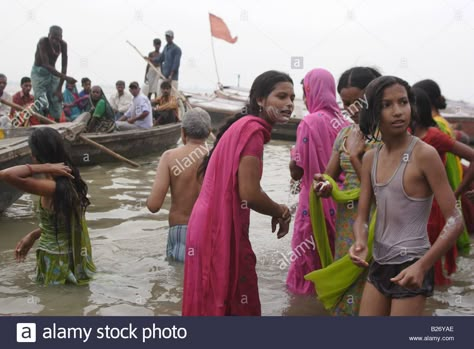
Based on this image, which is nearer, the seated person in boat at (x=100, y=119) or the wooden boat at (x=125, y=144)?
the wooden boat at (x=125, y=144)

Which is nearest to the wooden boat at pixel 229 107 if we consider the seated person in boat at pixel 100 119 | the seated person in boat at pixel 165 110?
the seated person in boat at pixel 165 110

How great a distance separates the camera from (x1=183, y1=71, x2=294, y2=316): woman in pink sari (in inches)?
117

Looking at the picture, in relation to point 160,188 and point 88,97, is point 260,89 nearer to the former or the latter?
point 160,188

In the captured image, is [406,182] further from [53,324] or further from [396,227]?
[53,324]

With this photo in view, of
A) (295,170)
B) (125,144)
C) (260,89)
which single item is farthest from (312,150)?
(125,144)

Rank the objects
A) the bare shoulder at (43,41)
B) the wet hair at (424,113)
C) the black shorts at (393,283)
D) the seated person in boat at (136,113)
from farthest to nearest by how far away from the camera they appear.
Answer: the seated person in boat at (136,113) → the bare shoulder at (43,41) → the wet hair at (424,113) → the black shorts at (393,283)

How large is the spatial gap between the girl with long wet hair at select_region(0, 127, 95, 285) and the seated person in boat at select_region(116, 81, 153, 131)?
7.86m

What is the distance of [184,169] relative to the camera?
16.1ft

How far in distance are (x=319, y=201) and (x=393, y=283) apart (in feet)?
3.90

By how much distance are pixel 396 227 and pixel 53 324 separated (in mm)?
1807

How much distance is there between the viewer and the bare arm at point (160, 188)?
4582 millimetres

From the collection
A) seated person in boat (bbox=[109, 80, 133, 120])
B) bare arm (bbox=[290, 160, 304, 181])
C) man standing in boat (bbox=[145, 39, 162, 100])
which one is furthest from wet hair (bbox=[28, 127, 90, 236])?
man standing in boat (bbox=[145, 39, 162, 100])

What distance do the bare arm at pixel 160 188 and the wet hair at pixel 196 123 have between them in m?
0.27

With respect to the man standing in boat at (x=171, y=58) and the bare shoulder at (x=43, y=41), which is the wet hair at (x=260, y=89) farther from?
the man standing in boat at (x=171, y=58)
